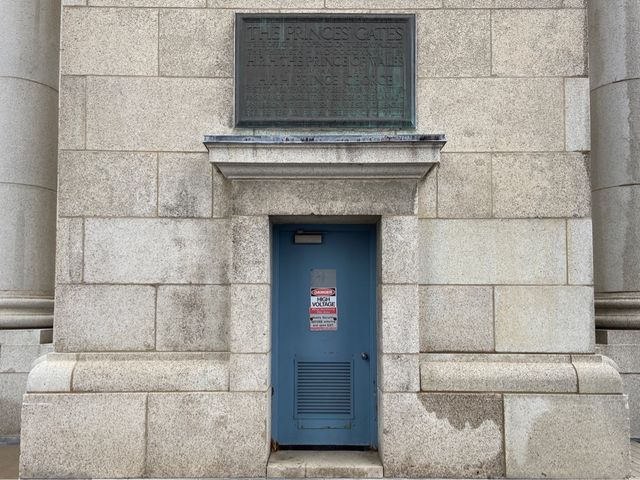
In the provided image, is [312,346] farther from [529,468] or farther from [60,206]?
[60,206]

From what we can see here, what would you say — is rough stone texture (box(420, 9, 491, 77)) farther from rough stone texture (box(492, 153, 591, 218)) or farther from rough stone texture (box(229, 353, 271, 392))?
rough stone texture (box(229, 353, 271, 392))

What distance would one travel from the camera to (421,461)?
615 cm

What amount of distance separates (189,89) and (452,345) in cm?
433

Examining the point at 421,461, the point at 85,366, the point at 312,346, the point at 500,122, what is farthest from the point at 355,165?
the point at 85,366

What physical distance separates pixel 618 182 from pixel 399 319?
4476 mm

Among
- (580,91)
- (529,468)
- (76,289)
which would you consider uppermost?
(580,91)

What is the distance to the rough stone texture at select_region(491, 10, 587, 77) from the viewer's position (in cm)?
657

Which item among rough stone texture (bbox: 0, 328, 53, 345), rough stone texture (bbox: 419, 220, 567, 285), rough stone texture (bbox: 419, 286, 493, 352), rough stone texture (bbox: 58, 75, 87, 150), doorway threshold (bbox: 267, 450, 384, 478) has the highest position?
rough stone texture (bbox: 58, 75, 87, 150)

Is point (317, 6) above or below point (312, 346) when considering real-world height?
above

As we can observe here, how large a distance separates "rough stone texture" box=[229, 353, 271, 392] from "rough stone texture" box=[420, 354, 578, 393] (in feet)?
5.92

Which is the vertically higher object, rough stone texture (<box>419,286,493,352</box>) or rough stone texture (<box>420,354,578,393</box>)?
rough stone texture (<box>419,286,493,352</box>)

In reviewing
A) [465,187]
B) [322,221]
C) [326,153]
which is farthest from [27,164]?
[465,187]

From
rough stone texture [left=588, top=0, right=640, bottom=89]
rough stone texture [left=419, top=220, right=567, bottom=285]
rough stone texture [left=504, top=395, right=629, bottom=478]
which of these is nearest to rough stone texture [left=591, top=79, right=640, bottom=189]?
rough stone texture [left=588, top=0, right=640, bottom=89]

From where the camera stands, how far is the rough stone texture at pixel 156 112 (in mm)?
6520
